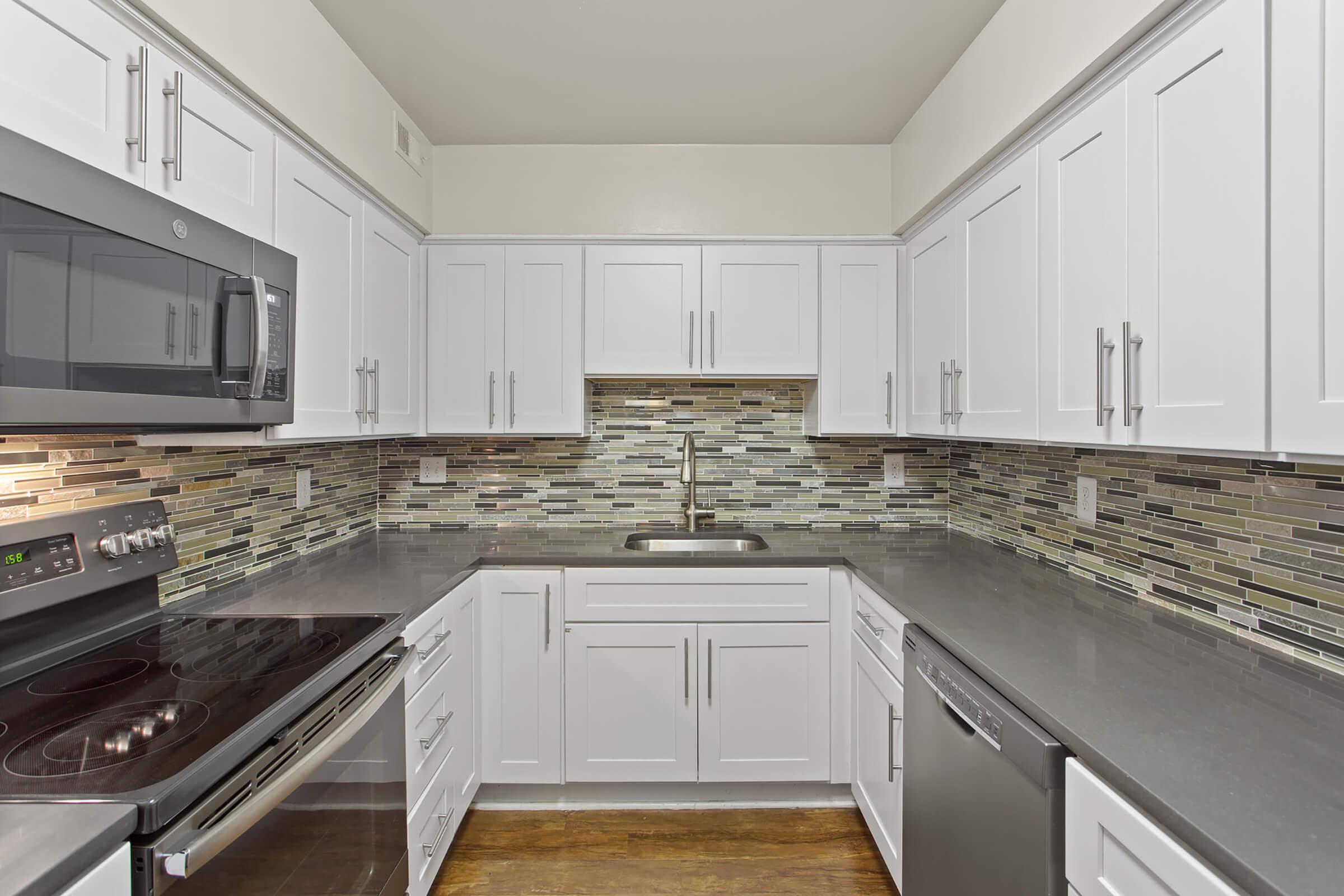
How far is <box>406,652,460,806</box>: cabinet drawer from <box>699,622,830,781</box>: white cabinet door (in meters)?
0.83

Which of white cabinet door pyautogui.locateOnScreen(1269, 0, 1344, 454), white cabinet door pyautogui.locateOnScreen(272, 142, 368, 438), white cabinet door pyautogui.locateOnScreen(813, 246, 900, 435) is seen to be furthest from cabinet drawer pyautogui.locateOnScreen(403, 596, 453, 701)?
white cabinet door pyautogui.locateOnScreen(1269, 0, 1344, 454)

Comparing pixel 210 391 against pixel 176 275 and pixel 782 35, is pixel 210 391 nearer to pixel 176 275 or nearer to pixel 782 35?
pixel 176 275

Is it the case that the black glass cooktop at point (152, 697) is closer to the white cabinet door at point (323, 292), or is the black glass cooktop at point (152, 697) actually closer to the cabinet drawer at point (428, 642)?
the cabinet drawer at point (428, 642)

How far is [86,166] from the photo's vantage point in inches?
37.7

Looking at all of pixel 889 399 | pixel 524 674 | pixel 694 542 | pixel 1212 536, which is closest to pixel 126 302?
pixel 524 674

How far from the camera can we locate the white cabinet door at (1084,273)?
128 cm

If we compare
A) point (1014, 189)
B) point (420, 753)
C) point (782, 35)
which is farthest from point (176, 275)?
point (1014, 189)

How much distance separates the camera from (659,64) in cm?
198

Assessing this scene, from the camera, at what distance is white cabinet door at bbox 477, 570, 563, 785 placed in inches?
85.0

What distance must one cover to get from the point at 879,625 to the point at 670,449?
1.21 metres

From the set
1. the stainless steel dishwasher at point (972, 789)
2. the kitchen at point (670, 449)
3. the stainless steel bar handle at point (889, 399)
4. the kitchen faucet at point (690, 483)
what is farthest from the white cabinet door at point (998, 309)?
the kitchen faucet at point (690, 483)

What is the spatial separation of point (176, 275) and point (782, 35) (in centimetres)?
169

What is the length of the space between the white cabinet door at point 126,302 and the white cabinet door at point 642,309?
4.85 ft

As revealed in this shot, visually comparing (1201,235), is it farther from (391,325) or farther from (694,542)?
(391,325)
